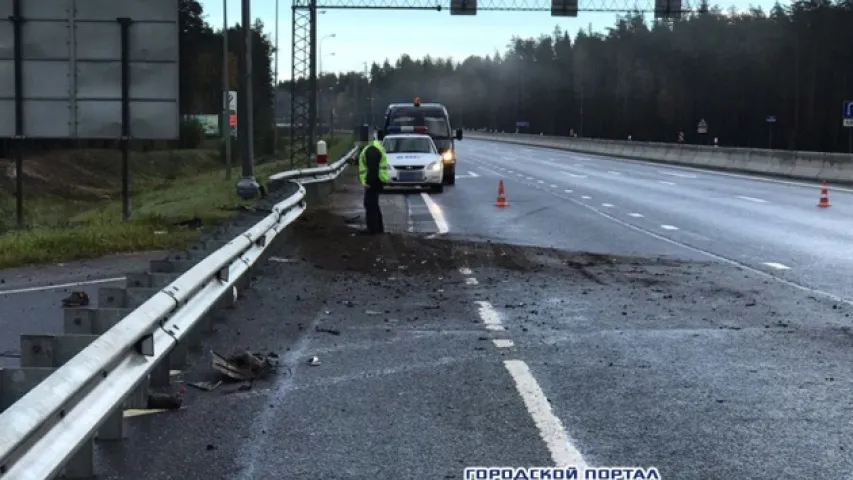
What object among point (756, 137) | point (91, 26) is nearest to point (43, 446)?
point (91, 26)

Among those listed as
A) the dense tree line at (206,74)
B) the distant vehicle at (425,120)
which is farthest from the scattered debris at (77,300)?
the dense tree line at (206,74)

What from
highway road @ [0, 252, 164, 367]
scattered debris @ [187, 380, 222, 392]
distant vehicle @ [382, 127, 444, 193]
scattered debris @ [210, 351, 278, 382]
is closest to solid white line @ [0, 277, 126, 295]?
highway road @ [0, 252, 164, 367]

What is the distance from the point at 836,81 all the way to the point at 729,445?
316 ft

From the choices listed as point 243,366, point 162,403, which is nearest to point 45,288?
point 243,366

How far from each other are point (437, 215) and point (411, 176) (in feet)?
27.2

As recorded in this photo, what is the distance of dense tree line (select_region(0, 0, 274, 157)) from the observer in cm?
9188

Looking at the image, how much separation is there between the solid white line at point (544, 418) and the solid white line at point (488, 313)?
1.85m

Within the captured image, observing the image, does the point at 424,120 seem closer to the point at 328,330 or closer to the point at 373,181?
the point at 373,181

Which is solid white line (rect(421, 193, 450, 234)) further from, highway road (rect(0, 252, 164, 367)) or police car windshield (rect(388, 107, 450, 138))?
police car windshield (rect(388, 107, 450, 138))

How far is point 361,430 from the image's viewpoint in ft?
21.4

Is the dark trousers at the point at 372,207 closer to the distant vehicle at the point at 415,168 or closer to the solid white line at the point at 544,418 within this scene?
the solid white line at the point at 544,418

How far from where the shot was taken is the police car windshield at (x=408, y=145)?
3341 cm

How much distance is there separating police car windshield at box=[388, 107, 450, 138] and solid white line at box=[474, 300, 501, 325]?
29067 mm

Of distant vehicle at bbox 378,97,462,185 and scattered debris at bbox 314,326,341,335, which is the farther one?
distant vehicle at bbox 378,97,462,185
